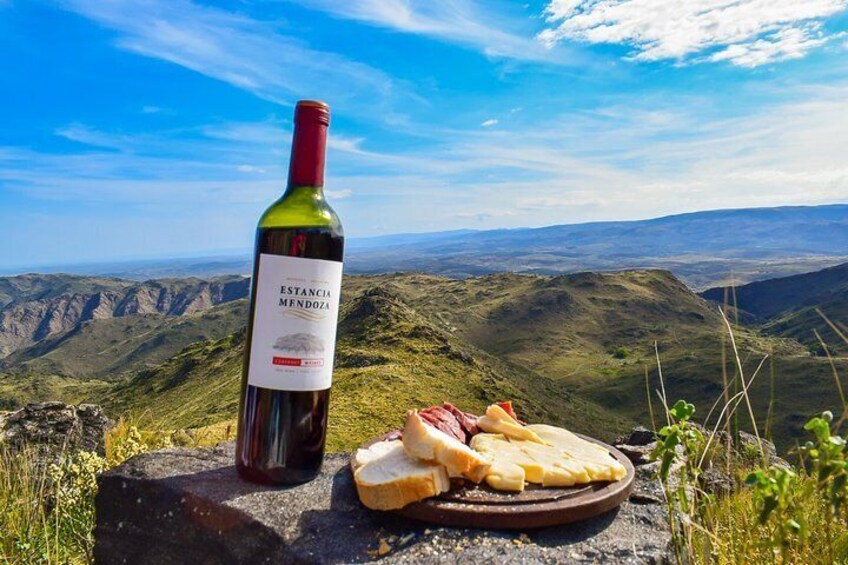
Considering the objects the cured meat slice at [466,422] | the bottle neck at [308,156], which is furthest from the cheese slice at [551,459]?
the bottle neck at [308,156]

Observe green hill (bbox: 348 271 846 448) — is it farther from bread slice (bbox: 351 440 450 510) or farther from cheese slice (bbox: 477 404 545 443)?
bread slice (bbox: 351 440 450 510)

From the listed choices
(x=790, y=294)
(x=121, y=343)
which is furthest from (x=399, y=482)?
(x=790, y=294)

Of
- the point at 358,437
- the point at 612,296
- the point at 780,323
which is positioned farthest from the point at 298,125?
the point at 780,323

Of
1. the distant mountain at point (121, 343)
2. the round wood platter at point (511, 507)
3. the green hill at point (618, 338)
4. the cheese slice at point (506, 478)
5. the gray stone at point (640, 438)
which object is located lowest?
the distant mountain at point (121, 343)

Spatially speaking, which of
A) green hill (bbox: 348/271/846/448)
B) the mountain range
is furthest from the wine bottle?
green hill (bbox: 348/271/846/448)

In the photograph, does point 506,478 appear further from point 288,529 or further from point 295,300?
point 295,300

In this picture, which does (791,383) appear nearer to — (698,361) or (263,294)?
(698,361)

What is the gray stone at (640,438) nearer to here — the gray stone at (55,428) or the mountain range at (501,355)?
the mountain range at (501,355)
